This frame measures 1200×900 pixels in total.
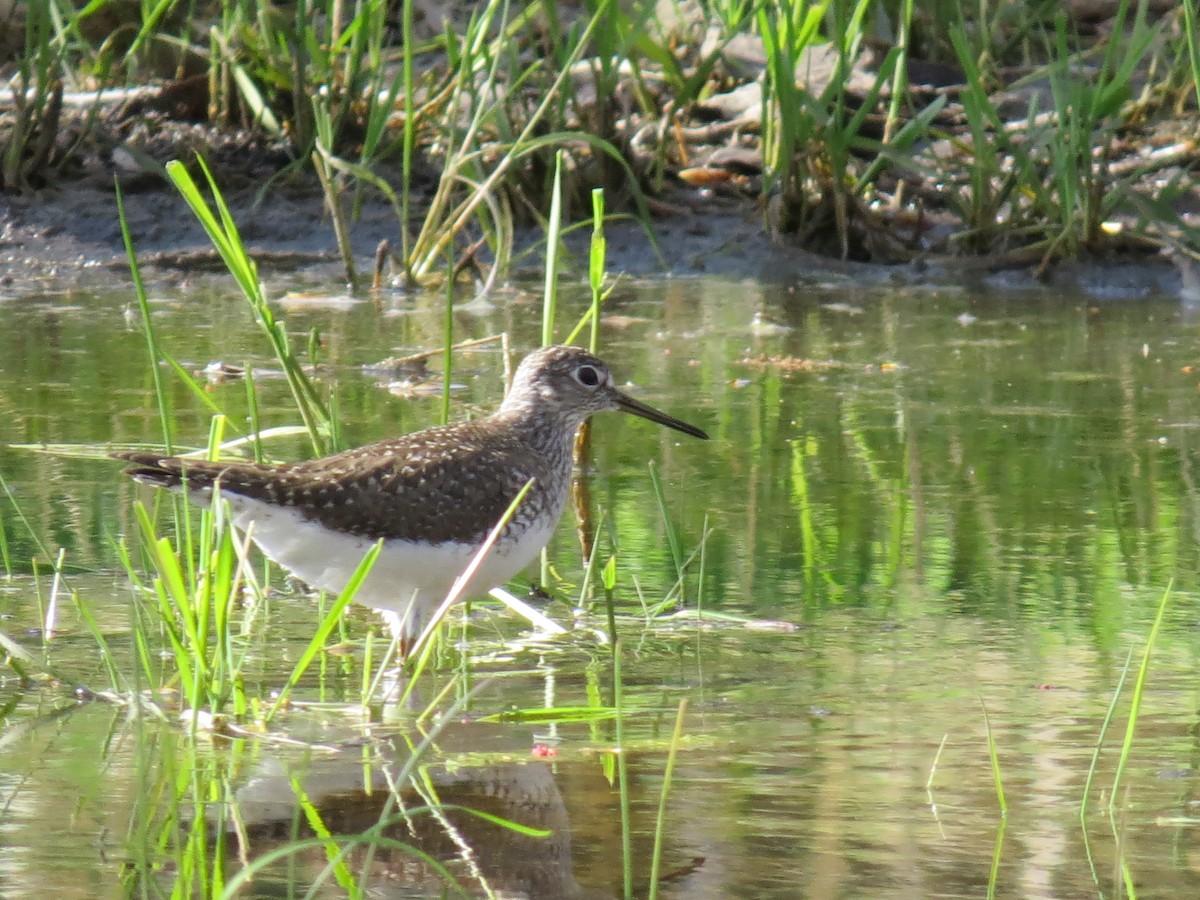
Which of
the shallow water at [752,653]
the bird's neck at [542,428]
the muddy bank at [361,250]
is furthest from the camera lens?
the muddy bank at [361,250]

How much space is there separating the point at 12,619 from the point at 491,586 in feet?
3.59

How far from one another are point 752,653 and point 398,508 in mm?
888

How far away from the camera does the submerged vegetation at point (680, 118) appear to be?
26.8 ft

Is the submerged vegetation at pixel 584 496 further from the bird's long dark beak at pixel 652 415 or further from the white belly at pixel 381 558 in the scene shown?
the bird's long dark beak at pixel 652 415

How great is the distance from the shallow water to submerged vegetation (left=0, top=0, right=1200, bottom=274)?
52.0 inches

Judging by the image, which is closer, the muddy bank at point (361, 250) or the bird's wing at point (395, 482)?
the bird's wing at point (395, 482)

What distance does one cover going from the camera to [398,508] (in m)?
4.29

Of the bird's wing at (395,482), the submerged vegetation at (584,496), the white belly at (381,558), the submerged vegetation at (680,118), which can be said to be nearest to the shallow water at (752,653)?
the submerged vegetation at (584,496)

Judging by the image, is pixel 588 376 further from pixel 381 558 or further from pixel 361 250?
pixel 361 250

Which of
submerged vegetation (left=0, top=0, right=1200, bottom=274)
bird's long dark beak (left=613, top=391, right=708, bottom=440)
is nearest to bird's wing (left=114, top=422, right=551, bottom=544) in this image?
bird's long dark beak (left=613, top=391, right=708, bottom=440)

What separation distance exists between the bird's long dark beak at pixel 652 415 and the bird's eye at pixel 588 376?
10 centimetres

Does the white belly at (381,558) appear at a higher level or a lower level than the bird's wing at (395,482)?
lower

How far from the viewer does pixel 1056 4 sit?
10398 mm

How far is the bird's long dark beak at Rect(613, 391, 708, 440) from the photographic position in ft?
17.5
